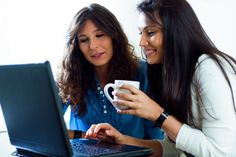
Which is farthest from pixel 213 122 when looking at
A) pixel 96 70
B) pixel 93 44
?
pixel 96 70

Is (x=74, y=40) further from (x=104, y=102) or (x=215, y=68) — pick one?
(x=215, y=68)

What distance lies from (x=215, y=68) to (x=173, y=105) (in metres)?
0.18

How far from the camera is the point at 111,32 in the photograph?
5.04 ft

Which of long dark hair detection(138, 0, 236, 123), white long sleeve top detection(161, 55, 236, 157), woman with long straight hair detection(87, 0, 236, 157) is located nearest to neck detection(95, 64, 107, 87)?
woman with long straight hair detection(87, 0, 236, 157)

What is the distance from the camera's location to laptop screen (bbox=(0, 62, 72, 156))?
2.65 feet

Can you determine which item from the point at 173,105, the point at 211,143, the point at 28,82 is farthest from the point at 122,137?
the point at 28,82

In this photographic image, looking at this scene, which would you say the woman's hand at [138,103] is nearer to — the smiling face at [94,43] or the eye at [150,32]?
the eye at [150,32]

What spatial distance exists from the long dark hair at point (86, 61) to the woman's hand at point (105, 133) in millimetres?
370

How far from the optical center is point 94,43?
1480mm

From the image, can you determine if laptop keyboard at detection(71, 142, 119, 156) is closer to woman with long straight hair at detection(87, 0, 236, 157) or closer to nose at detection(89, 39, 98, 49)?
woman with long straight hair at detection(87, 0, 236, 157)

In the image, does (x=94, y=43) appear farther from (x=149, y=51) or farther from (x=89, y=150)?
(x=89, y=150)

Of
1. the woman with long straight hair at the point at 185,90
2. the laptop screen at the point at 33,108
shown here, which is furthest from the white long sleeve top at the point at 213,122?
the laptop screen at the point at 33,108

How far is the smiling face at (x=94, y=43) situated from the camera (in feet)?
4.90

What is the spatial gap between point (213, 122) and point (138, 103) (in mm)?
207
